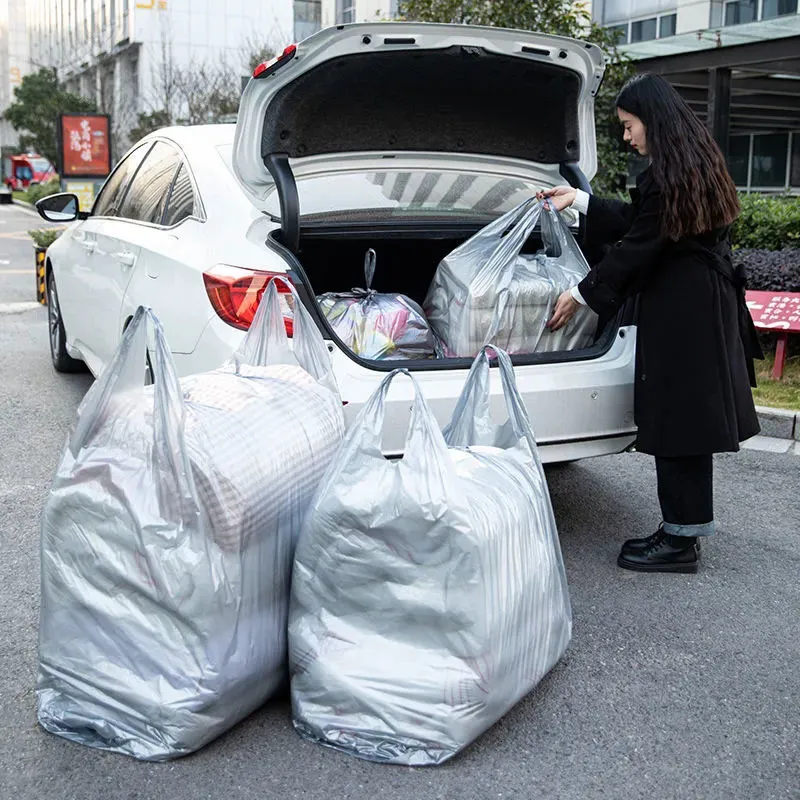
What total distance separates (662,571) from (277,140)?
2063 millimetres

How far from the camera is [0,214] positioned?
100 ft

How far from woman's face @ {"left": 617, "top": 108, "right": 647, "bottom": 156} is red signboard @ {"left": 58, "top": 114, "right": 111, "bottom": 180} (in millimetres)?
13677

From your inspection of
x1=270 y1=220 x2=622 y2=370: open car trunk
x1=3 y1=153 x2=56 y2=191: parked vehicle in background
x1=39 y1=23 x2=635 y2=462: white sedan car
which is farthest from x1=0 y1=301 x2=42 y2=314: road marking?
x1=3 y1=153 x2=56 y2=191: parked vehicle in background

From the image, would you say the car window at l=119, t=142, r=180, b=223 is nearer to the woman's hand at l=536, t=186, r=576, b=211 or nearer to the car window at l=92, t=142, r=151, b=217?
the car window at l=92, t=142, r=151, b=217

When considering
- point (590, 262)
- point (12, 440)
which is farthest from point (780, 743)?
point (12, 440)

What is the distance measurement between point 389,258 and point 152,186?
3.76 ft

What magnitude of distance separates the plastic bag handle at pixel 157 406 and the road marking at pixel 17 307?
8.22 meters

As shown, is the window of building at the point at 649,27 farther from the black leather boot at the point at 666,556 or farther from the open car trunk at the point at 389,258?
the black leather boot at the point at 666,556

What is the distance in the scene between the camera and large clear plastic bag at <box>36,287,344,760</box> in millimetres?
2447

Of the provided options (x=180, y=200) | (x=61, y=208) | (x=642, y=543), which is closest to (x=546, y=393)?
(x=642, y=543)

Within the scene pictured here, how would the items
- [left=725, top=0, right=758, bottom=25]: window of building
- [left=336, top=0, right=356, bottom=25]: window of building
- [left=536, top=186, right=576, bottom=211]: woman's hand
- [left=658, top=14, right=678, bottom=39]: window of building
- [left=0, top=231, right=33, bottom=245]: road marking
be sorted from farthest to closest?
[left=336, top=0, right=356, bottom=25]: window of building < [left=0, top=231, right=33, bottom=245]: road marking < [left=658, top=14, right=678, bottom=39]: window of building < [left=725, top=0, right=758, bottom=25]: window of building < [left=536, top=186, right=576, bottom=211]: woman's hand

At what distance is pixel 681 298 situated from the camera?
3.53m

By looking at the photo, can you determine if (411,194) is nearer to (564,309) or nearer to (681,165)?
(564,309)

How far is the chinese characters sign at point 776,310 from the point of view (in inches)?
256
